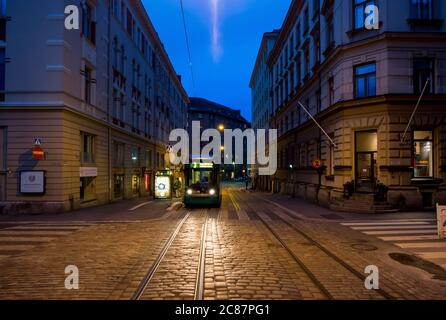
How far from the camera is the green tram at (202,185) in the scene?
20125mm

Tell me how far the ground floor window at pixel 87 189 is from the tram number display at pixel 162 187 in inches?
255

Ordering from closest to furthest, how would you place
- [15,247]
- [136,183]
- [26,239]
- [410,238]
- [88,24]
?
[15,247]
[410,238]
[26,239]
[88,24]
[136,183]

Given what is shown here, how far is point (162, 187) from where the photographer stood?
29.0 metres

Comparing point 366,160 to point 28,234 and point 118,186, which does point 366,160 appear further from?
point 118,186

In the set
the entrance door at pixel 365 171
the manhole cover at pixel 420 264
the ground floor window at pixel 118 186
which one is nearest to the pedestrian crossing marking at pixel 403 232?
the manhole cover at pixel 420 264

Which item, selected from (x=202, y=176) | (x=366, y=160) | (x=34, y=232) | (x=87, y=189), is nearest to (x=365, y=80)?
(x=366, y=160)

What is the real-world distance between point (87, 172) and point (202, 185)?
747 centimetres

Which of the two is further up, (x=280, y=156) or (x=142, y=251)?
(x=280, y=156)

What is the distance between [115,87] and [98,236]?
19.0 meters

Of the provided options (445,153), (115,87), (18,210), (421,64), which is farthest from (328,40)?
(18,210)

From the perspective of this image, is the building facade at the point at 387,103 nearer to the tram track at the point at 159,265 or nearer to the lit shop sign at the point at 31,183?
the tram track at the point at 159,265

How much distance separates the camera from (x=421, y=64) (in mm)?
18875

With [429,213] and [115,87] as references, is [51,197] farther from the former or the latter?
[429,213]

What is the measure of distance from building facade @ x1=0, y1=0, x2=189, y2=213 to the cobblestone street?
5.95 m
